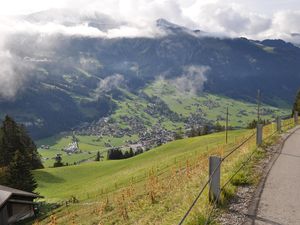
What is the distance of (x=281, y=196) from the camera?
15.9 metres

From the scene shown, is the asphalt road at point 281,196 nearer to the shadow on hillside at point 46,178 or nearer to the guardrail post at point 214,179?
the guardrail post at point 214,179

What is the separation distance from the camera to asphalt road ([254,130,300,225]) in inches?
514

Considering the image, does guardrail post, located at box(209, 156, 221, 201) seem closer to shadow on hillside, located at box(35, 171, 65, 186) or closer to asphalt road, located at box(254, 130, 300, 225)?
asphalt road, located at box(254, 130, 300, 225)

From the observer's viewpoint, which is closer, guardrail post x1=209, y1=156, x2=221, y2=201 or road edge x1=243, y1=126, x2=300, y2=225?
road edge x1=243, y1=126, x2=300, y2=225

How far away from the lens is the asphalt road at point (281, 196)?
1305 cm

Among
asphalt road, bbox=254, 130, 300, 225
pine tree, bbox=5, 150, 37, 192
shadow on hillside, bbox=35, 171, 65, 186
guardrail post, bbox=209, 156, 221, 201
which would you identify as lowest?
shadow on hillside, bbox=35, 171, 65, 186

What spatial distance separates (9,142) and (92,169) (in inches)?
743

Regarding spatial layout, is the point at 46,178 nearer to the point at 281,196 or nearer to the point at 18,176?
the point at 18,176

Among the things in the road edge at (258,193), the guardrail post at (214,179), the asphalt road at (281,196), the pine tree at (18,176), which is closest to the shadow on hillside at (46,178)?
the pine tree at (18,176)

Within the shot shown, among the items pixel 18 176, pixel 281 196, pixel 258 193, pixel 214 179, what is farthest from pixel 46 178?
pixel 214 179

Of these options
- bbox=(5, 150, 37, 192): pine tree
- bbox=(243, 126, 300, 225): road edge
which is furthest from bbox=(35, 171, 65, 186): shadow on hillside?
bbox=(243, 126, 300, 225): road edge

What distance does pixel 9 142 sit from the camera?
92125 mm

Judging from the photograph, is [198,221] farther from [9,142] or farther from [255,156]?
[9,142]

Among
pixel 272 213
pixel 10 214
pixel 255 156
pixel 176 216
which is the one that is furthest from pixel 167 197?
pixel 10 214
